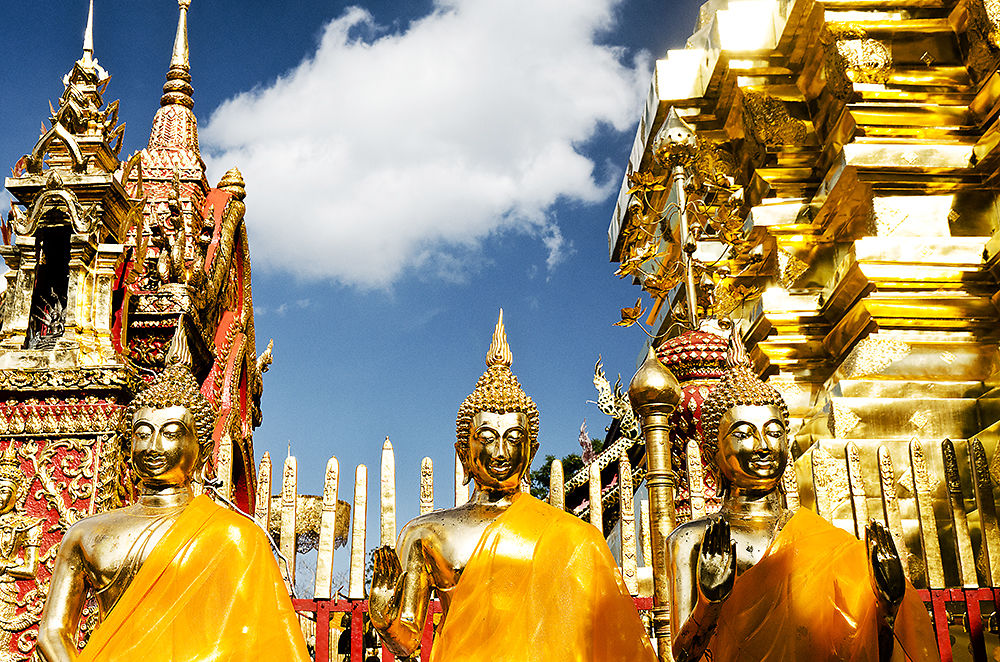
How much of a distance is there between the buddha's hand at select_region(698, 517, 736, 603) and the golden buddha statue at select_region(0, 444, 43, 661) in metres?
3.12

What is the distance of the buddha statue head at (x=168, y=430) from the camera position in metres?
4.08

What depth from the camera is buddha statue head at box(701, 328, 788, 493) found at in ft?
13.1

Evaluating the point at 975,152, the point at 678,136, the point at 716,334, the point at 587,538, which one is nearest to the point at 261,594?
the point at 587,538

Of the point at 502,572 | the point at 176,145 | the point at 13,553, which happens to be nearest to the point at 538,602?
the point at 502,572

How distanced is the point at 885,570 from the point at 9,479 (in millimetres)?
3820

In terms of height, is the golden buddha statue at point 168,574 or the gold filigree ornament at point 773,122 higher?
the gold filigree ornament at point 773,122

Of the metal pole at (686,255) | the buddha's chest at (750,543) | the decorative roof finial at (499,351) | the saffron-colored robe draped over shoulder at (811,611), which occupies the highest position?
the metal pole at (686,255)

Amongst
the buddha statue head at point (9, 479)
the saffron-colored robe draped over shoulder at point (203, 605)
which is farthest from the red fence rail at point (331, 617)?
the buddha statue head at point (9, 479)

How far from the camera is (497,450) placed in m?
4.04

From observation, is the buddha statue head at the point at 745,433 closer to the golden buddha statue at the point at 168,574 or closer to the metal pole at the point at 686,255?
the metal pole at the point at 686,255

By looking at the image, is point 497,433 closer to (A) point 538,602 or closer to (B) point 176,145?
(A) point 538,602

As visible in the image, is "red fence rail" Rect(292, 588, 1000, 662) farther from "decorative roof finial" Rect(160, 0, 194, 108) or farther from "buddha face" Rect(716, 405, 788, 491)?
"decorative roof finial" Rect(160, 0, 194, 108)

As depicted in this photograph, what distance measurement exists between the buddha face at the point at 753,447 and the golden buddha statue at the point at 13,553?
3148mm

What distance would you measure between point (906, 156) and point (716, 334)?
121 inches
